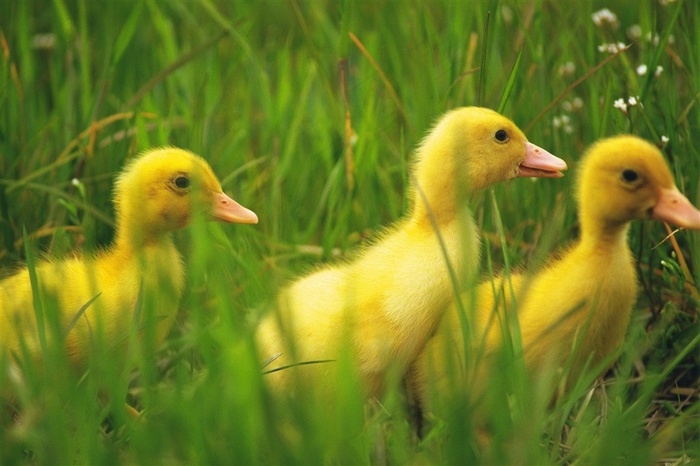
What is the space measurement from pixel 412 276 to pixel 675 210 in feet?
2.16

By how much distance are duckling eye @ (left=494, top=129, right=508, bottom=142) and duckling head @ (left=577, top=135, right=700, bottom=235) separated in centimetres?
24

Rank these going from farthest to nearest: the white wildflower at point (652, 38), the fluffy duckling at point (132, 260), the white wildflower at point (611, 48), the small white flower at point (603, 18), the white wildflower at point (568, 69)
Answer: the white wildflower at point (568, 69) → the small white flower at point (603, 18) → the white wildflower at point (611, 48) → the white wildflower at point (652, 38) → the fluffy duckling at point (132, 260)

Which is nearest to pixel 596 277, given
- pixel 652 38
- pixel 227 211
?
pixel 652 38

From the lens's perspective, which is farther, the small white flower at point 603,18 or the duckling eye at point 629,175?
the small white flower at point 603,18

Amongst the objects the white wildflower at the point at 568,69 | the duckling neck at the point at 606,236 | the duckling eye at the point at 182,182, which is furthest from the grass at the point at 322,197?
the duckling eye at the point at 182,182

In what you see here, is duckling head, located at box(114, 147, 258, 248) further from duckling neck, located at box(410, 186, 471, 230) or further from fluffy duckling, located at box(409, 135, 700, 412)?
fluffy duckling, located at box(409, 135, 700, 412)

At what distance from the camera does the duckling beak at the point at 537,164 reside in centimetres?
269

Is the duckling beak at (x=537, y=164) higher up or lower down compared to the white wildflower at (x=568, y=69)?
lower down

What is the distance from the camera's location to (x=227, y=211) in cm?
266

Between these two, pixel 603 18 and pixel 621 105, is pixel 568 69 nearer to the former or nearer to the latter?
pixel 603 18

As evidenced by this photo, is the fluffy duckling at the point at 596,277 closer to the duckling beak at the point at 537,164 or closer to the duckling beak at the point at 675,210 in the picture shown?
the duckling beak at the point at 675,210

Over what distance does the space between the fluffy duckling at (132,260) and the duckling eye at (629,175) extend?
0.96 m

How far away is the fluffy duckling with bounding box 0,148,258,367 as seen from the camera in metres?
2.51

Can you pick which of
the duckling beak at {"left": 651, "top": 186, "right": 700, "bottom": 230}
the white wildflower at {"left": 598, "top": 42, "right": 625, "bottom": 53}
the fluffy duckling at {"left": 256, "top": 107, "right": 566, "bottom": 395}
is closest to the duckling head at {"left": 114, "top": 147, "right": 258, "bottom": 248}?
the fluffy duckling at {"left": 256, "top": 107, "right": 566, "bottom": 395}
